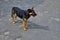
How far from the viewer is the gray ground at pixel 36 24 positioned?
178 inches

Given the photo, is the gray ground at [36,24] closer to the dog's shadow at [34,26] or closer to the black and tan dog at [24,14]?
the dog's shadow at [34,26]

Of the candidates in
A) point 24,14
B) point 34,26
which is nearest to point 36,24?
point 34,26

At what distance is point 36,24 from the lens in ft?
16.6

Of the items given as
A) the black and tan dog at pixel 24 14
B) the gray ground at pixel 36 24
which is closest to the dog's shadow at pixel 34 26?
the gray ground at pixel 36 24

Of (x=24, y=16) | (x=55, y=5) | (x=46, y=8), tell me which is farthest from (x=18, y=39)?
(x=55, y=5)

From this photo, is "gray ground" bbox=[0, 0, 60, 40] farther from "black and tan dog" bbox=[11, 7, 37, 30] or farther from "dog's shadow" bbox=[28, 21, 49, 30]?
"black and tan dog" bbox=[11, 7, 37, 30]

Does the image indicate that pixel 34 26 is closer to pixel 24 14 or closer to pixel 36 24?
pixel 36 24

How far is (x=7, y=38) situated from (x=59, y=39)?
4.11 ft

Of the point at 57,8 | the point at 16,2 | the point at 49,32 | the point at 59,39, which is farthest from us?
the point at 16,2

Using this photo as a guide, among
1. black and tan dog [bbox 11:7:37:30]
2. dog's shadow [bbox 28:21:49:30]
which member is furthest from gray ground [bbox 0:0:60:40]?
black and tan dog [bbox 11:7:37:30]

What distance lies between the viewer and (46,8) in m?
6.19

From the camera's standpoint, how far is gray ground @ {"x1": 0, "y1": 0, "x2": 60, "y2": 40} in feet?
14.9

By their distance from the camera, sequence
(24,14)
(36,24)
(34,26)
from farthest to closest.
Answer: (36,24), (34,26), (24,14)

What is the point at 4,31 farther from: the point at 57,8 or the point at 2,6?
the point at 57,8
